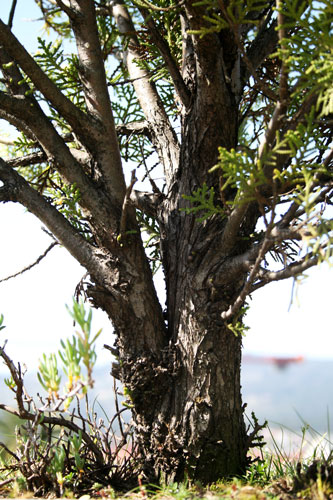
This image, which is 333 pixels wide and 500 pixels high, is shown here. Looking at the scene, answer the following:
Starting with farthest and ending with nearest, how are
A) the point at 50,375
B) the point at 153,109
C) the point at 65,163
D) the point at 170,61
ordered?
1. the point at 153,109
2. the point at 65,163
3. the point at 170,61
4. the point at 50,375

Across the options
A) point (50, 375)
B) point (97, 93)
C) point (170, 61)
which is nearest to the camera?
point (50, 375)

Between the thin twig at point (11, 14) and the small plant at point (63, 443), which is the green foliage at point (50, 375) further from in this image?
the thin twig at point (11, 14)

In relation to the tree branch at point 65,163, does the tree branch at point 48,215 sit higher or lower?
lower

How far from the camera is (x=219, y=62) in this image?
2.05m

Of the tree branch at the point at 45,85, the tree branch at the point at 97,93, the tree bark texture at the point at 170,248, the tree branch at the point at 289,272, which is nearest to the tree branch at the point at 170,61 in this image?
the tree bark texture at the point at 170,248

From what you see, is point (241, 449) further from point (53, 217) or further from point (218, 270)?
point (53, 217)

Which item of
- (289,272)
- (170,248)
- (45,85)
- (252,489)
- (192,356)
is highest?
(45,85)

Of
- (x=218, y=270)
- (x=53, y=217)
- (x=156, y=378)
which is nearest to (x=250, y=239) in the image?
(x=218, y=270)

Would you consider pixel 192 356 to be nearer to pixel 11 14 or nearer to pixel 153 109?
pixel 153 109

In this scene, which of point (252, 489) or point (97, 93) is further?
point (97, 93)

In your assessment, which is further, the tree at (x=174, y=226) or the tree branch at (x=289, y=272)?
the tree at (x=174, y=226)

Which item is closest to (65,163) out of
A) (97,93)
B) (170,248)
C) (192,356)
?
(97,93)

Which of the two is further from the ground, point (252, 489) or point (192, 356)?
point (192, 356)

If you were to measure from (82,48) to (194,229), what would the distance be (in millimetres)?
1043
